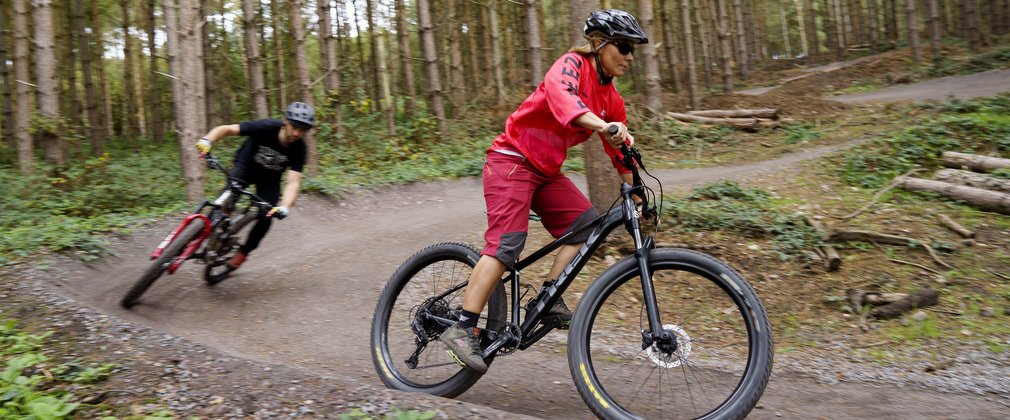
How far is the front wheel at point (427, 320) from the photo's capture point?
155 inches

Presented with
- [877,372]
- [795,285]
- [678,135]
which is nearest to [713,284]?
[877,372]

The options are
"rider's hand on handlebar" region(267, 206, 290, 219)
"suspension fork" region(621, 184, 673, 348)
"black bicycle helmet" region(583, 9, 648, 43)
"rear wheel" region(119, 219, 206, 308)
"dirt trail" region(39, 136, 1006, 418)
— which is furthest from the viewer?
"rider's hand on handlebar" region(267, 206, 290, 219)

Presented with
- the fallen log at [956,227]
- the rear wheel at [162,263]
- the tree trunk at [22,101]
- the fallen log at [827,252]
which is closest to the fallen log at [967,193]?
the fallen log at [956,227]

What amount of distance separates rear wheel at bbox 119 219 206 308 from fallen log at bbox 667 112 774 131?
13.2 meters

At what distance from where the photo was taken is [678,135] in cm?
1603

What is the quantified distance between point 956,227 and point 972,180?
1948mm

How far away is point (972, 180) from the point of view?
9195mm

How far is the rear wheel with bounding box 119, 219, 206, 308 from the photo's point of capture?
234 inches

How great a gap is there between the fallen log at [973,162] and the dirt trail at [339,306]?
3716 millimetres

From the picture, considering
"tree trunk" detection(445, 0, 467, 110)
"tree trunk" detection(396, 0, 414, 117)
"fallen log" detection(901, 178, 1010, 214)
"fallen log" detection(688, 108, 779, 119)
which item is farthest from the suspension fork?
"tree trunk" detection(445, 0, 467, 110)

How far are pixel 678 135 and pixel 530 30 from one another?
14.1ft

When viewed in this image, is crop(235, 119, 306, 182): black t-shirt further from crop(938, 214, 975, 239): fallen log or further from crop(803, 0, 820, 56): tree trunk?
crop(803, 0, 820, 56): tree trunk

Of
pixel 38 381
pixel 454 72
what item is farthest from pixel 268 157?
pixel 454 72

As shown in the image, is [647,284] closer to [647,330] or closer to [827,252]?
[647,330]
